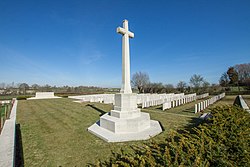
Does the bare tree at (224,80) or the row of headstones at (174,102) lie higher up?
the bare tree at (224,80)

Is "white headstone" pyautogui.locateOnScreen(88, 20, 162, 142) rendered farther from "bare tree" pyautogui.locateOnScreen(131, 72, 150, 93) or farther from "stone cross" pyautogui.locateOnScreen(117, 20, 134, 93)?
"bare tree" pyautogui.locateOnScreen(131, 72, 150, 93)

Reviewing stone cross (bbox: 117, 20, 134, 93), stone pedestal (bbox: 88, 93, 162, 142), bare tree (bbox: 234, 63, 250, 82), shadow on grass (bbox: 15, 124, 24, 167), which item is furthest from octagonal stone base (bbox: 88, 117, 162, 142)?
bare tree (bbox: 234, 63, 250, 82)

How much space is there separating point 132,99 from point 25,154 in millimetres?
4077

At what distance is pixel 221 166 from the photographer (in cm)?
181

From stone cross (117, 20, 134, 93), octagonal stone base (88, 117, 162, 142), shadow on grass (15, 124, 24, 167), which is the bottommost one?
shadow on grass (15, 124, 24, 167)

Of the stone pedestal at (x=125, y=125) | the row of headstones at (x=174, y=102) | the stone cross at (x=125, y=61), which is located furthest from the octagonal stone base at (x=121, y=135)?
the row of headstones at (x=174, y=102)

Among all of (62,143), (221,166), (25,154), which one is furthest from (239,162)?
(25,154)

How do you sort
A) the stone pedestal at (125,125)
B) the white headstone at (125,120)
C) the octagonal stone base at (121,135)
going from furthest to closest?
the white headstone at (125,120), the stone pedestal at (125,125), the octagonal stone base at (121,135)

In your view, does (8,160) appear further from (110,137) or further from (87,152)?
(110,137)

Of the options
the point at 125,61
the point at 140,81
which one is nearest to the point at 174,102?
the point at 125,61

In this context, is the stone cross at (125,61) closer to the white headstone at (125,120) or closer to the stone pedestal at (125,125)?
the white headstone at (125,120)

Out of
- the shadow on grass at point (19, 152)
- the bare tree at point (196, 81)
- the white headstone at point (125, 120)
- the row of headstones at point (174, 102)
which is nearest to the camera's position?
the shadow on grass at point (19, 152)

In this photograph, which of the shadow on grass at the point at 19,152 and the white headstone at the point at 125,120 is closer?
the shadow on grass at the point at 19,152

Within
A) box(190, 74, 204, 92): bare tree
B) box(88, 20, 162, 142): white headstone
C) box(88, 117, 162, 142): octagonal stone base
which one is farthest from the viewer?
box(190, 74, 204, 92): bare tree
